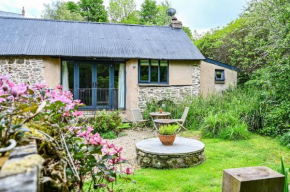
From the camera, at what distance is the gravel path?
5.95 metres

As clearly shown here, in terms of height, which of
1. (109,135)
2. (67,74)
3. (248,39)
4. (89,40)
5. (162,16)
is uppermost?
(162,16)

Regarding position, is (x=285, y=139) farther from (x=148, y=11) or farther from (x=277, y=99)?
(x=148, y=11)

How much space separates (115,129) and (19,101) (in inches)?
299

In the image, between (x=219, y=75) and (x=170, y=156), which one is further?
(x=219, y=75)

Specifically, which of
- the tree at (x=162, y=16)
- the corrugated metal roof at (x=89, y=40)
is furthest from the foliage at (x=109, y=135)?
the tree at (x=162, y=16)

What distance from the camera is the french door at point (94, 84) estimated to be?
11109 mm

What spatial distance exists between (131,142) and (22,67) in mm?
6325

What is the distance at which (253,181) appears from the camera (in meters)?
1.36

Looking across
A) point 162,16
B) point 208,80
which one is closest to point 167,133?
point 208,80

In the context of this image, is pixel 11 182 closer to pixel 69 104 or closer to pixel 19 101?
pixel 19 101

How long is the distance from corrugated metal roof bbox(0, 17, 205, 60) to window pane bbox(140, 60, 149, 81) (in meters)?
0.45

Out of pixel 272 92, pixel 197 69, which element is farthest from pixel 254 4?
pixel 272 92

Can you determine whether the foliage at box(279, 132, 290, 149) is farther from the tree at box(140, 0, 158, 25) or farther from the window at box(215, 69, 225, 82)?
the tree at box(140, 0, 158, 25)

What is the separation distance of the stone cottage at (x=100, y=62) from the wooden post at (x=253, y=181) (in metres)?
9.63
